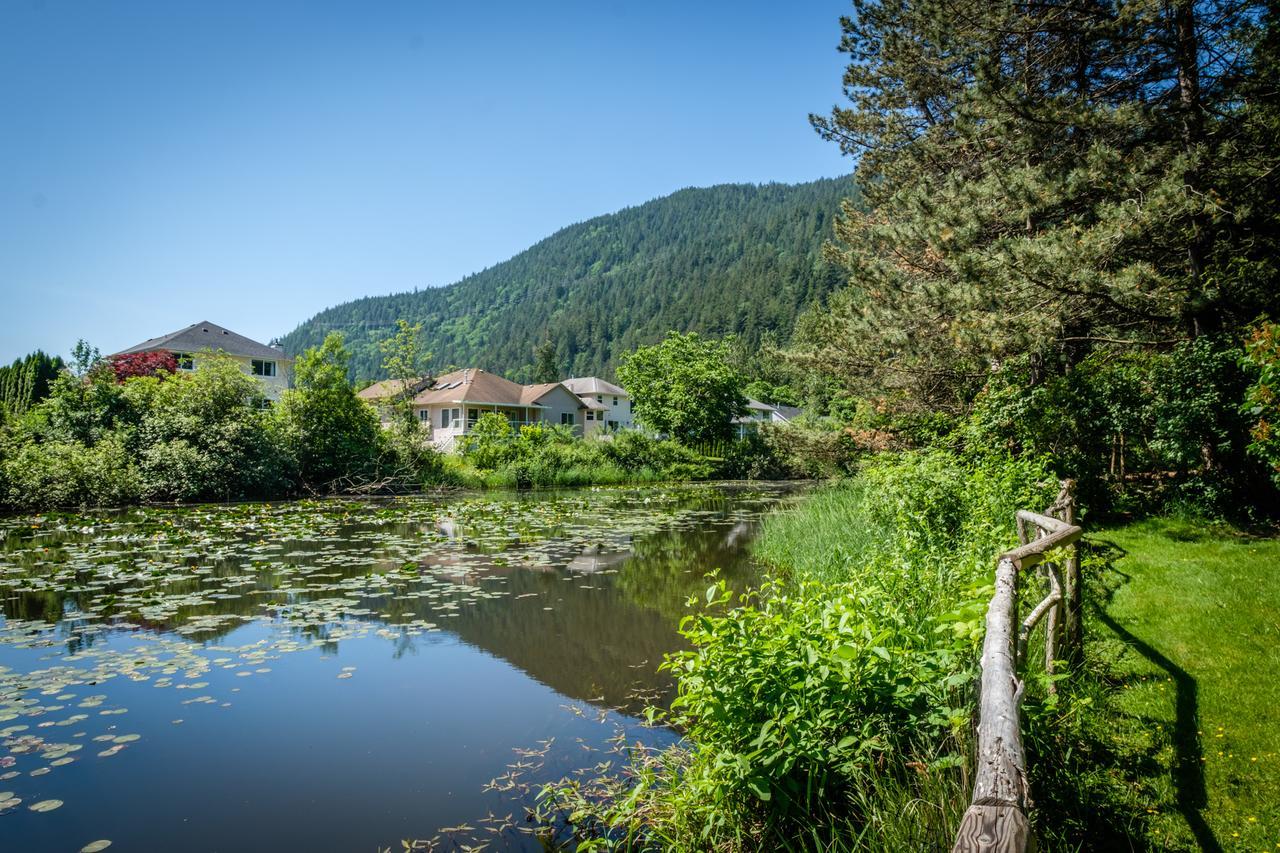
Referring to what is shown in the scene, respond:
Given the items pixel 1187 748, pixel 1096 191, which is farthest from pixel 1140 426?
pixel 1187 748

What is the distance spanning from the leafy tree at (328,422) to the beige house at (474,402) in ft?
38.4

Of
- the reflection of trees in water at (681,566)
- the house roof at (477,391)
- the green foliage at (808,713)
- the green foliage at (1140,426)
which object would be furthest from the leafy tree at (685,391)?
the green foliage at (808,713)

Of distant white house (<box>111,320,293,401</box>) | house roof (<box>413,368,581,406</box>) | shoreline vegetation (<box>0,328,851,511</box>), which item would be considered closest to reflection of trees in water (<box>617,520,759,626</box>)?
shoreline vegetation (<box>0,328,851,511</box>)

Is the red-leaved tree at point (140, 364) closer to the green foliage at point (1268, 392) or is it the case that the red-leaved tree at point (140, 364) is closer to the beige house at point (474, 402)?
the beige house at point (474, 402)

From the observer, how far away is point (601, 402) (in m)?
72.9

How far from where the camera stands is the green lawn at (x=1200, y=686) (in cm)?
349

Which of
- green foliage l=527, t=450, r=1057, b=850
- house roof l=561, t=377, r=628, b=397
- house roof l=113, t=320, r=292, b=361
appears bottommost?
green foliage l=527, t=450, r=1057, b=850

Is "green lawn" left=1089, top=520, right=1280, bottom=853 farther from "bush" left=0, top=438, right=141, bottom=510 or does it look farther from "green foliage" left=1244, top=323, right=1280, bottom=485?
"bush" left=0, top=438, right=141, bottom=510

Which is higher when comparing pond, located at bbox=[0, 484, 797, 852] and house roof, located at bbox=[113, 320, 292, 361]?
house roof, located at bbox=[113, 320, 292, 361]

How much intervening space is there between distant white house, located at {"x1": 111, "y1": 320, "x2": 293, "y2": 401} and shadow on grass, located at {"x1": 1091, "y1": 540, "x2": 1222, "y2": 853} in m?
47.6

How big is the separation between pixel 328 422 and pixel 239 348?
20.0m

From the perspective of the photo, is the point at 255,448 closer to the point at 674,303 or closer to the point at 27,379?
the point at 27,379

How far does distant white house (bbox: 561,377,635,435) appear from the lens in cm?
6819

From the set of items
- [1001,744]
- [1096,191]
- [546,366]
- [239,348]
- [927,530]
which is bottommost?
[927,530]
